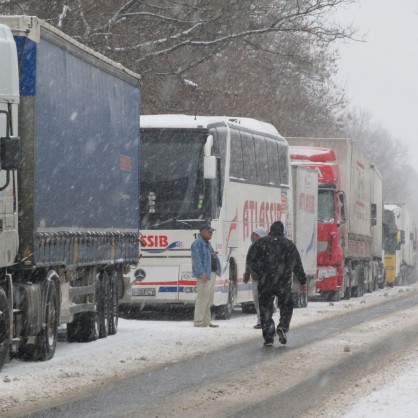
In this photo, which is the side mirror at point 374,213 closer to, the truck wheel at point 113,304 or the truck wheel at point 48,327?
the truck wheel at point 113,304

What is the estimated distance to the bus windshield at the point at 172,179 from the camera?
26.5 metres

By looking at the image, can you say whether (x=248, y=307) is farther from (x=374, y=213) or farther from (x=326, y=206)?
(x=374, y=213)

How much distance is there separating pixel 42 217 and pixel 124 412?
17.8 feet

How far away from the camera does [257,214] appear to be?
3008 centimetres

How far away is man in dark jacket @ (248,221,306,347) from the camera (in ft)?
64.4

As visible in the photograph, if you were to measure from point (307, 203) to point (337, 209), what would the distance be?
11.9ft

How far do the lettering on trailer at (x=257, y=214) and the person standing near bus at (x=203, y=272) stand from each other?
4.15 metres

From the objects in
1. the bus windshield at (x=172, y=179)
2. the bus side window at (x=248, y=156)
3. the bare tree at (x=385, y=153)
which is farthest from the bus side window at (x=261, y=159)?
the bare tree at (x=385, y=153)

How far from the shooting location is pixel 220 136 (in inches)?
1077

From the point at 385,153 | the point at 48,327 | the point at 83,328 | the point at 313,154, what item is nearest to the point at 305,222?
the point at 313,154

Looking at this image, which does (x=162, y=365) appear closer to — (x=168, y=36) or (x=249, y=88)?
(x=168, y=36)

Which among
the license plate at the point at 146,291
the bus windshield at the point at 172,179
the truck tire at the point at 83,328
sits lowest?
the truck tire at the point at 83,328

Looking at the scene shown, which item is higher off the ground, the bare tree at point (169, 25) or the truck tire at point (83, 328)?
the bare tree at point (169, 25)

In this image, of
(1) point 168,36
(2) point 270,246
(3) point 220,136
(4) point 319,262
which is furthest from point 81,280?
(4) point 319,262
